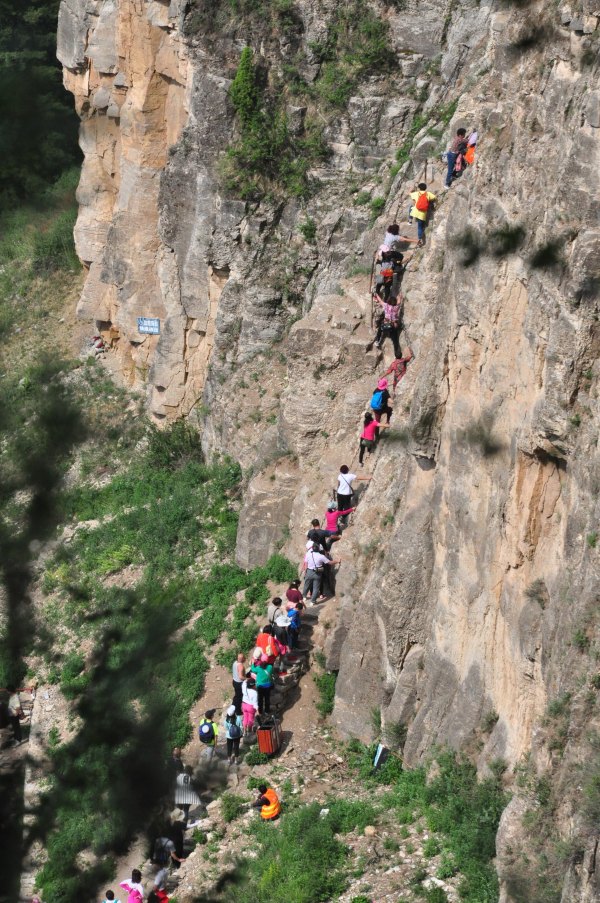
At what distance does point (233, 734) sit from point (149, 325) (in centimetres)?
1387

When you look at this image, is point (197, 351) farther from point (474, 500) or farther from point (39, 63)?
point (474, 500)

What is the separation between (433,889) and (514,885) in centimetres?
167

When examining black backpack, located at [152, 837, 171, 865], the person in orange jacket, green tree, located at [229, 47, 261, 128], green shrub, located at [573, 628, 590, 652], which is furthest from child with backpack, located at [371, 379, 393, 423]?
green tree, located at [229, 47, 261, 128]

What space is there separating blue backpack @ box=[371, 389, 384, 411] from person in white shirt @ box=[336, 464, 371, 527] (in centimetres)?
96

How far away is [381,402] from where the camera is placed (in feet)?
66.9

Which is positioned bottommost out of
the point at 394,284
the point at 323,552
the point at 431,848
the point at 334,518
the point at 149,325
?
the point at 149,325

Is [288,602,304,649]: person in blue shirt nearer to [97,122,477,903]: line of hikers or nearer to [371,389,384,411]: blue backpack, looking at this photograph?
[97,122,477,903]: line of hikers

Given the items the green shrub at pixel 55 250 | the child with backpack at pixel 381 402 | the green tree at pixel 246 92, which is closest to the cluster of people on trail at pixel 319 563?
the child with backpack at pixel 381 402

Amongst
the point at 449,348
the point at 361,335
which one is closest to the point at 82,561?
the point at 361,335

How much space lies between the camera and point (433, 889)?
1503 cm

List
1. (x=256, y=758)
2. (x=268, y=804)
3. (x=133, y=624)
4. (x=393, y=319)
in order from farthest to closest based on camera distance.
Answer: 1. (x=393, y=319)
2. (x=256, y=758)
3. (x=268, y=804)
4. (x=133, y=624)

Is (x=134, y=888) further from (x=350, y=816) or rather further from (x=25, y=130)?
(x=25, y=130)

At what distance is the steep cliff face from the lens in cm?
1366

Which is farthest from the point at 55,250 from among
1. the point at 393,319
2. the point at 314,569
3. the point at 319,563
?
the point at 319,563
